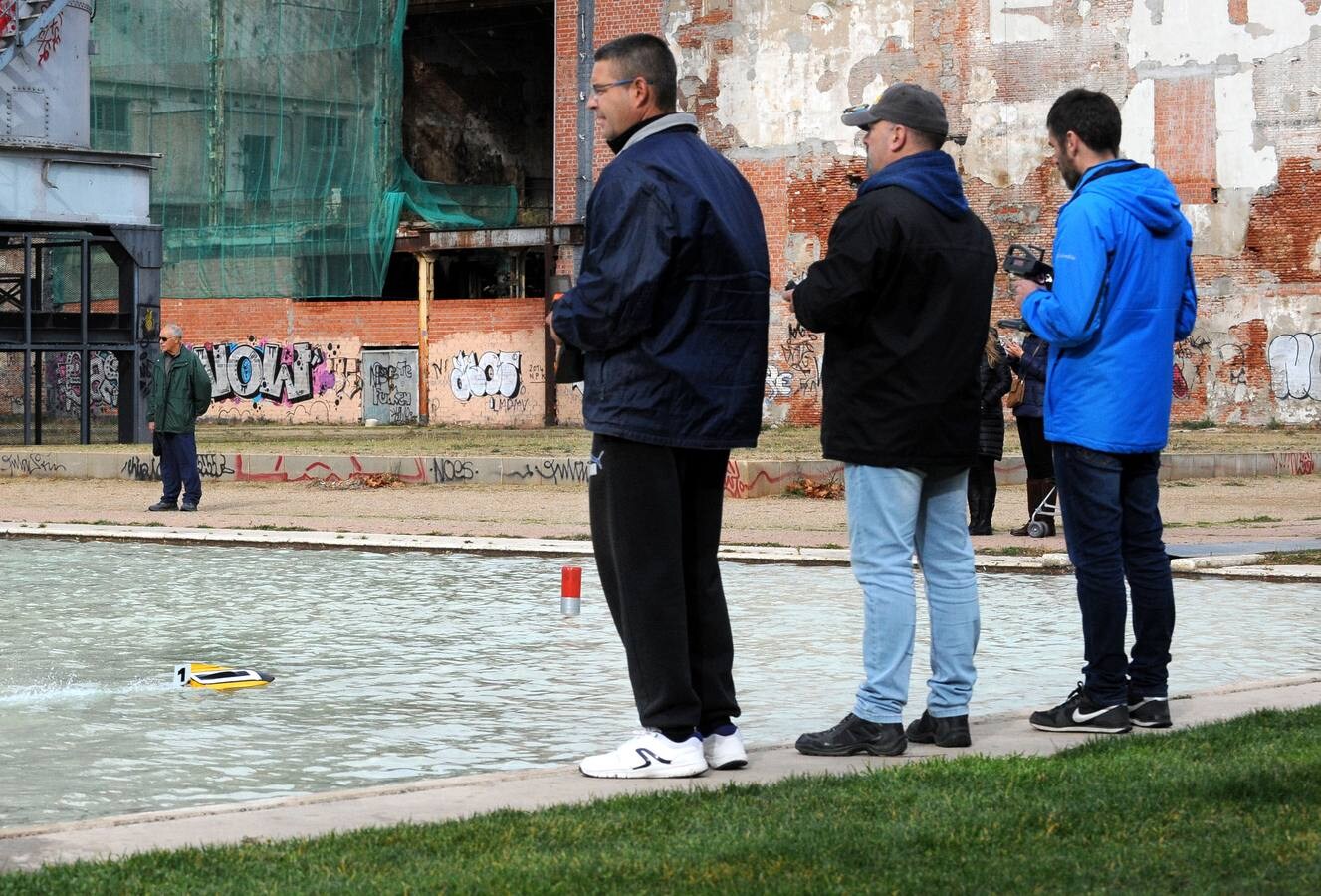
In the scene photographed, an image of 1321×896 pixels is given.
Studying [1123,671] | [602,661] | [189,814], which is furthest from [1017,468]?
[189,814]

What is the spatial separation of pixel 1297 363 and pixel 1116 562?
33.4 m

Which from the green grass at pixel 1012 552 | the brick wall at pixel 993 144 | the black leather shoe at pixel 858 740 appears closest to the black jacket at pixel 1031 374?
the green grass at pixel 1012 552

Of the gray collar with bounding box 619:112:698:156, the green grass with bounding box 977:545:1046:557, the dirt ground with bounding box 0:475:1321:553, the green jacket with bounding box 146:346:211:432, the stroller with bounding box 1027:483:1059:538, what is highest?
the gray collar with bounding box 619:112:698:156

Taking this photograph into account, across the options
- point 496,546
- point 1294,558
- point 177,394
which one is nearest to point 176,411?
point 177,394

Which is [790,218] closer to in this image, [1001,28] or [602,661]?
Answer: [1001,28]

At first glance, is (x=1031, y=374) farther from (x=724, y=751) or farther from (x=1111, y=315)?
(x=724, y=751)

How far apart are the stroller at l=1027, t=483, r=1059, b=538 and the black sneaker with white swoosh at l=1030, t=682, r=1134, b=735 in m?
9.31

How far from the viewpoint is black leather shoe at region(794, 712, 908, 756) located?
5703 mm

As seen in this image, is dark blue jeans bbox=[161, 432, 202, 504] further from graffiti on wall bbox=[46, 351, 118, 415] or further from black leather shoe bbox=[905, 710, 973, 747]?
graffiti on wall bbox=[46, 351, 118, 415]

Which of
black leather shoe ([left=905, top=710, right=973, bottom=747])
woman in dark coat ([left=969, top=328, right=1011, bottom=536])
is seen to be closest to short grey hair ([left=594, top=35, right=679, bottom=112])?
black leather shoe ([left=905, top=710, right=973, bottom=747])

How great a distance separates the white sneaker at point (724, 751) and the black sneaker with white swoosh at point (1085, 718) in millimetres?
1165

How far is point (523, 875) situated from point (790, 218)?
123ft

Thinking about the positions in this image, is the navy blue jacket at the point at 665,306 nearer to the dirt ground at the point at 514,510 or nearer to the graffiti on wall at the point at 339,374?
Answer: the dirt ground at the point at 514,510

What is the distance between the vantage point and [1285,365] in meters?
37.8
